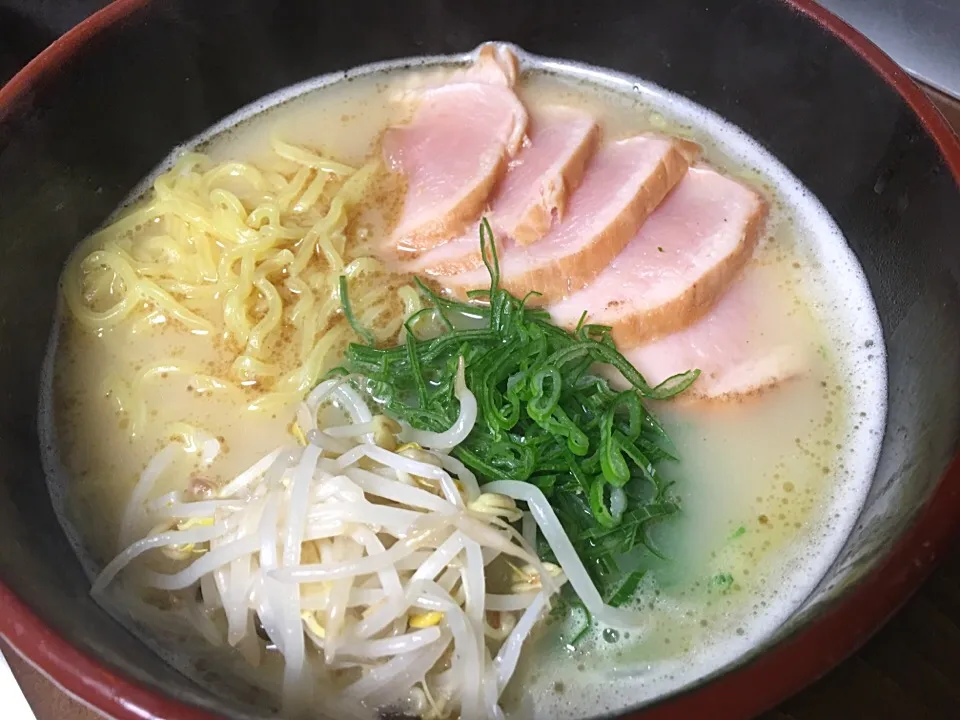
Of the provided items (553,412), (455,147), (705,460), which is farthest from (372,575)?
(455,147)

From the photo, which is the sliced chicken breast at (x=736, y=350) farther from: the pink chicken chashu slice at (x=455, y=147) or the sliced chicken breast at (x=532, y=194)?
the pink chicken chashu slice at (x=455, y=147)

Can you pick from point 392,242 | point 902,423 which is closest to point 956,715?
point 902,423

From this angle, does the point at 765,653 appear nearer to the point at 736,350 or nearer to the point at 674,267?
the point at 736,350

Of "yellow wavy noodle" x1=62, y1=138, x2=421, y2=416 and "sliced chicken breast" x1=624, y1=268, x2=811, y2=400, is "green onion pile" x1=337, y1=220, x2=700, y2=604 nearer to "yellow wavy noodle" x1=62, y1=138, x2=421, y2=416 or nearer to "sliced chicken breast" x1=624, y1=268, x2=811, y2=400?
"sliced chicken breast" x1=624, y1=268, x2=811, y2=400

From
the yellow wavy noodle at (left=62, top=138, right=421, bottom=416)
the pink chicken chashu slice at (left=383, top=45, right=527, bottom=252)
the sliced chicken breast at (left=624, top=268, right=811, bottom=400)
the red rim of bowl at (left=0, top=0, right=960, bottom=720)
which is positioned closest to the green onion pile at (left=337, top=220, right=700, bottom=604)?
the sliced chicken breast at (left=624, top=268, right=811, bottom=400)

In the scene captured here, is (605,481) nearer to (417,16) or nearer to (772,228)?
(772,228)

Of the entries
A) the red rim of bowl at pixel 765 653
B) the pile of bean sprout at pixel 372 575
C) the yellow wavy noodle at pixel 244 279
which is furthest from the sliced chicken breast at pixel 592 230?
the red rim of bowl at pixel 765 653
